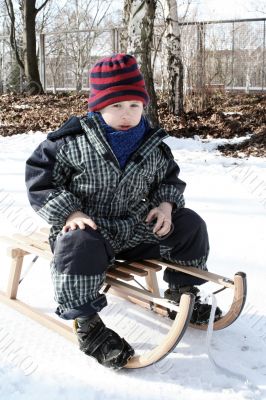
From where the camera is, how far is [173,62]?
28.2ft

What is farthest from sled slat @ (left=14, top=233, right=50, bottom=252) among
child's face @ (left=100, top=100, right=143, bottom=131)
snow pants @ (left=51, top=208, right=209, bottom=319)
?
child's face @ (left=100, top=100, right=143, bottom=131)

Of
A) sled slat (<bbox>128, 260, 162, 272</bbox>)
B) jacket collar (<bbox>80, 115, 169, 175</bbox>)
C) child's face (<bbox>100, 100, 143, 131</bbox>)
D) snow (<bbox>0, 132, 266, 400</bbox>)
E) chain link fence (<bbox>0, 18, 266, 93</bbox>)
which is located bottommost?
snow (<bbox>0, 132, 266, 400</bbox>)

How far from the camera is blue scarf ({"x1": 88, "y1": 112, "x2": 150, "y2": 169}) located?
1969mm

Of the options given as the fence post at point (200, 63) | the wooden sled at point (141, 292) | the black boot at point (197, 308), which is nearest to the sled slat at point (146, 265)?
the wooden sled at point (141, 292)

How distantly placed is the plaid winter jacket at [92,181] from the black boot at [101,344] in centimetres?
32

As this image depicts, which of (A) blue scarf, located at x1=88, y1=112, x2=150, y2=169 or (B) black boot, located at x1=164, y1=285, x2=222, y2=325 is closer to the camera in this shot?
(A) blue scarf, located at x1=88, y1=112, x2=150, y2=169

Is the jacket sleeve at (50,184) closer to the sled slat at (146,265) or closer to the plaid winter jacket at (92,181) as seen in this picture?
the plaid winter jacket at (92,181)

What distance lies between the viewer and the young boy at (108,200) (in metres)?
1.80

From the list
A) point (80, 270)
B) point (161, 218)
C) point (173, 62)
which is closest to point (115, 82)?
point (161, 218)

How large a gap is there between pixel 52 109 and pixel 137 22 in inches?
160

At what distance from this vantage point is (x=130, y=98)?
1.94 metres

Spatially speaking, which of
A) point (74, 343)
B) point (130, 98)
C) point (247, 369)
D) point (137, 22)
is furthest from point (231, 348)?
point (137, 22)

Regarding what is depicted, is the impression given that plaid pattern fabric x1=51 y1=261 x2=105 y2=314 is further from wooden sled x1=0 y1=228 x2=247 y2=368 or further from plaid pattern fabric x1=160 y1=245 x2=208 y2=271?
plaid pattern fabric x1=160 y1=245 x2=208 y2=271

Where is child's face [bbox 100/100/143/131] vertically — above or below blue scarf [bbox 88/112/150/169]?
above
